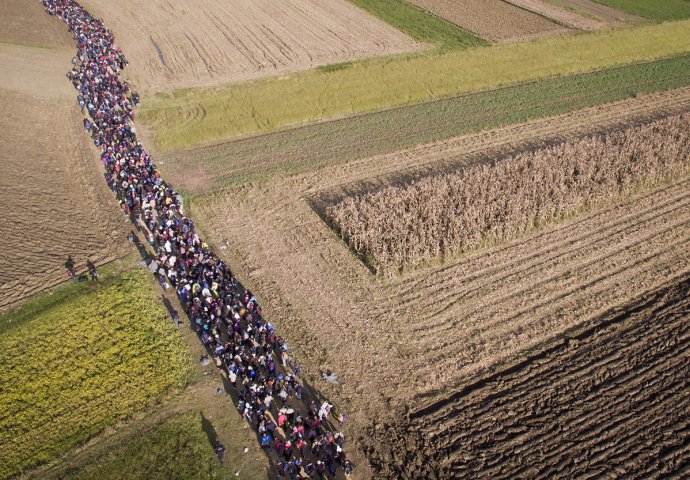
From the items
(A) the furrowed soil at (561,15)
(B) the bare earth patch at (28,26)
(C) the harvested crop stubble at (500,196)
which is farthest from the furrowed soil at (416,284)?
(B) the bare earth patch at (28,26)

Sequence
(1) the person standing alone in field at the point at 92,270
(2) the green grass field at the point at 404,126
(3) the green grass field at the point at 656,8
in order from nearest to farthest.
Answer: (1) the person standing alone in field at the point at 92,270, (2) the green grass field at the point at 404,126, (3) the green grass field at the point at 656,8

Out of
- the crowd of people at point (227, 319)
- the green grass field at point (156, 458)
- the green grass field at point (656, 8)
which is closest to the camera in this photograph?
the green grass field at point (156, 458)

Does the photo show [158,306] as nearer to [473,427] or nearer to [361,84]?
[473,427]

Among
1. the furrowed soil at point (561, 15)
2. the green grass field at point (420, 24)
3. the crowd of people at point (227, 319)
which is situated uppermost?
the furrowed soil at point (561, 15)

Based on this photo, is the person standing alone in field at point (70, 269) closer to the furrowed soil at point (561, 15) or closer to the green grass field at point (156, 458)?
the green grass field at point (156, 458)

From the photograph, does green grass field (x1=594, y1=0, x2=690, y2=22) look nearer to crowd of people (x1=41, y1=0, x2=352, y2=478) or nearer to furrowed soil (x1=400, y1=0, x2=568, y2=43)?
furrowed soil (x1=400, y1=0, x2=568, y2=43)

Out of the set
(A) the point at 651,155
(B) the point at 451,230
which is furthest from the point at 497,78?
(B) the point at 451,230

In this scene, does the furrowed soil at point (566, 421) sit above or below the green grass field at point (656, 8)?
below

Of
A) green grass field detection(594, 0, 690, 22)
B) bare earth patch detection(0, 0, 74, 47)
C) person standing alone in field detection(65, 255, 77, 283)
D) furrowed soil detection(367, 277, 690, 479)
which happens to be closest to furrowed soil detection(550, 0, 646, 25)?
green grass field detection(594, 0, 690, 22)
